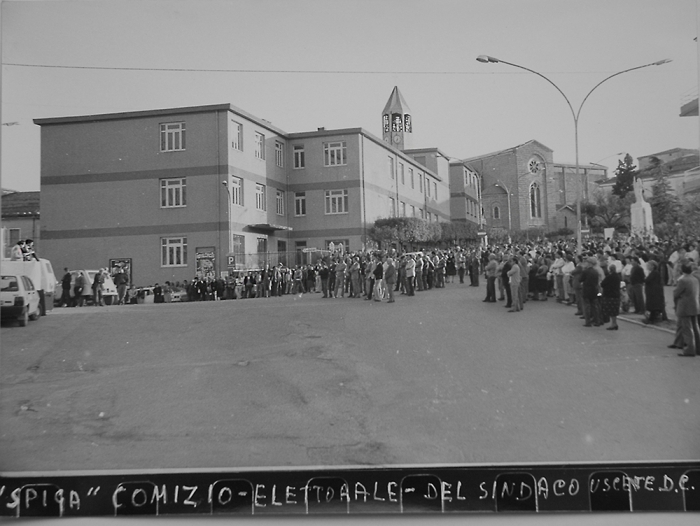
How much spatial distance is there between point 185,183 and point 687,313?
10.5 feet

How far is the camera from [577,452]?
2887mm

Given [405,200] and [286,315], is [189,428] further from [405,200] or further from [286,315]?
[405,200]

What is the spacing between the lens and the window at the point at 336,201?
423 centimetres

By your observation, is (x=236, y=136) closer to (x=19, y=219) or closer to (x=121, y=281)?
(x=121, y=281)

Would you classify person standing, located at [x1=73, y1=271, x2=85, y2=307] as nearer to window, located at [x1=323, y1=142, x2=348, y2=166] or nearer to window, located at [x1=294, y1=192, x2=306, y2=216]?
window, located at [x1=294, y1=192, x2=306, y2=216]

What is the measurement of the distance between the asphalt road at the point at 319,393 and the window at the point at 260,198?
0.75 m

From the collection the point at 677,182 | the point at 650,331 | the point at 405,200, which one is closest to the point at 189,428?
the point at 405,200

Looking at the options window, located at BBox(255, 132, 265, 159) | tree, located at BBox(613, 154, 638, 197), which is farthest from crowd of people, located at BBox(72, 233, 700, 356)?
window, located at BBox(255, 132, 265, 159)

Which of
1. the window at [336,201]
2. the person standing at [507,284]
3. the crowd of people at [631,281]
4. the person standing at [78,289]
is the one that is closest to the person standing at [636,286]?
the crowd of people at [631,281]

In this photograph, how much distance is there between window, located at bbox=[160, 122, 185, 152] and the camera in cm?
368

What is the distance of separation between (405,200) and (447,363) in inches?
61.5

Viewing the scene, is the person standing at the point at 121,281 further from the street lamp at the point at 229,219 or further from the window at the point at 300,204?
the window at the point at 300,204

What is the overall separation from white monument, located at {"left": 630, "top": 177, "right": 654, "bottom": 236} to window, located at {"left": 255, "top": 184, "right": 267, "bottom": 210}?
247 centimetres

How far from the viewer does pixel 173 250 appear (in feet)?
12.1
